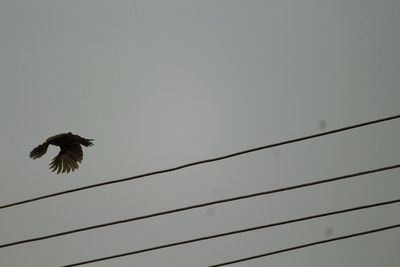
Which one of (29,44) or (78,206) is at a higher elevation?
(29,44)

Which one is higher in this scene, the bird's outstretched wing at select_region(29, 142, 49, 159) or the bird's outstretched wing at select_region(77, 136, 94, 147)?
the bird's outstretched wing at select_region(77, 136, 94, 147)

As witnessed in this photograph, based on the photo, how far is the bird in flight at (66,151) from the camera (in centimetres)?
114

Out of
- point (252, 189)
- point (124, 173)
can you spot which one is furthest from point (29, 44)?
point (252, 189)

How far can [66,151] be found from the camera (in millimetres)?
1190

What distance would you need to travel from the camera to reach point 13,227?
1.34 metres

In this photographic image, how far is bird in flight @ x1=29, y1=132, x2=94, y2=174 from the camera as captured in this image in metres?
1.14

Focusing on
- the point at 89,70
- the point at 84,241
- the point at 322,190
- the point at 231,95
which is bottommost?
the point at 322,190

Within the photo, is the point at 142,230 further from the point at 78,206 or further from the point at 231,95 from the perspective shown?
the point at 231,95

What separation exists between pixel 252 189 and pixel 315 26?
0.50 meters

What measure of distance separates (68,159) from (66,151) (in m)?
0.03

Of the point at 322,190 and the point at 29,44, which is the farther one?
the point at 322,190

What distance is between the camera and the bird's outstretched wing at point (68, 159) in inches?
46.8

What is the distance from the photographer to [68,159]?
121 centimetres

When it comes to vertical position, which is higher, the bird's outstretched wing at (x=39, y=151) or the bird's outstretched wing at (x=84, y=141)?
the bird's outstretched wing at (x=84, y=141)
